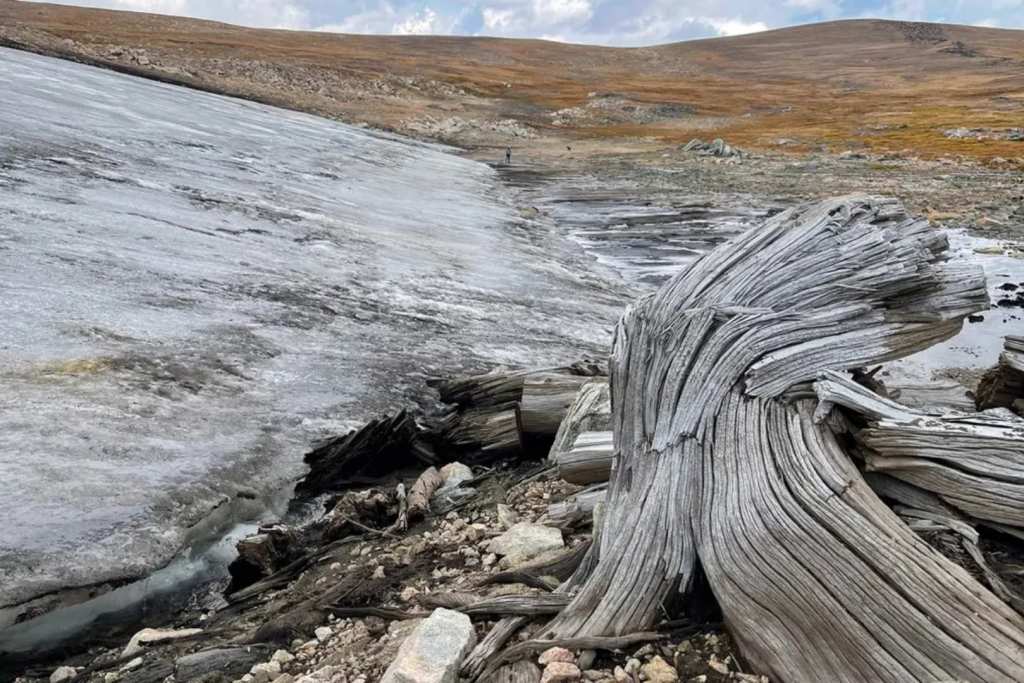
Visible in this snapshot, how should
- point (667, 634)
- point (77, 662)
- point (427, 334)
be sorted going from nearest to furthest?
point (667, 634), point (77, 662), point (427, 334)

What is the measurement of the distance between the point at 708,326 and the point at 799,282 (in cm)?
53

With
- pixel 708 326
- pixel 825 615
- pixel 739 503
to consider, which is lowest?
pixel 825 615

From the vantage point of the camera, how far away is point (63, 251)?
1114 cm

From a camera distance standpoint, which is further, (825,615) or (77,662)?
(77,662)

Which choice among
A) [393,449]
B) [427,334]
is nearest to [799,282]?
[393,449]

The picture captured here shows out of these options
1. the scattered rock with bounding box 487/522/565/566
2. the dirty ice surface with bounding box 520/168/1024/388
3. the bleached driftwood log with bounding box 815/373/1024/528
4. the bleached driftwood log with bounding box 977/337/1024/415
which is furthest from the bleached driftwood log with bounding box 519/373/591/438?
the dirty ice surface with bounding box 520/168/1024/388

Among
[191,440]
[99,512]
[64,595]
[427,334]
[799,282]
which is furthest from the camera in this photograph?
[427,334]

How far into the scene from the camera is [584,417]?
6332 mm

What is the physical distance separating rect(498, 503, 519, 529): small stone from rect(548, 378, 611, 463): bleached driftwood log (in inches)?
27.6

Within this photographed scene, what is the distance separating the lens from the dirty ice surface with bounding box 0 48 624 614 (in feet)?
20.7

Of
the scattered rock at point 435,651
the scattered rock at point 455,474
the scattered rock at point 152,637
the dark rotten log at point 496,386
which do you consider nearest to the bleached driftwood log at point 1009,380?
the scattered rock at point 435,651

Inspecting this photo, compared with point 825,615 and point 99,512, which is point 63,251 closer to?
point 99,512

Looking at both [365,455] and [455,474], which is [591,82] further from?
[455,474]

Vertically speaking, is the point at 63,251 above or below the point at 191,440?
above
